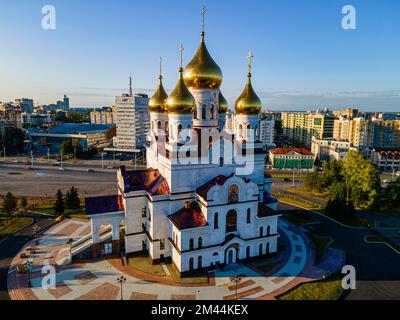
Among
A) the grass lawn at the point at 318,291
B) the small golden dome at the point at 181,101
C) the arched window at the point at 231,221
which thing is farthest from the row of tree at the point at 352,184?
the small golden dome at the point at 181,101

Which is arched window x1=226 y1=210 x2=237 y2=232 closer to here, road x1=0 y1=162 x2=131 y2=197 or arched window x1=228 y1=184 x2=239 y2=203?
arched window x1=228 y1=184 x2=239 y2=203

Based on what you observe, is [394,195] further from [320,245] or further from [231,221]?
[231,221]

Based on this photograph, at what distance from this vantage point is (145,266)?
26.1 m

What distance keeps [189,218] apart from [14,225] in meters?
24.1

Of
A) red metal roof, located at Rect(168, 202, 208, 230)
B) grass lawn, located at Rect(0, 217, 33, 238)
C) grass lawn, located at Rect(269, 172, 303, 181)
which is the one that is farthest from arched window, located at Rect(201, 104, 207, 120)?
grass lawn, located at Rect(269, 172, 303, 181)

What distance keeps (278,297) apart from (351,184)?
29.3 m

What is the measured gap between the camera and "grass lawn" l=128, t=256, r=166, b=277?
25.1m

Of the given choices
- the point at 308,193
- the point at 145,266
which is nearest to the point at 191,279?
the point at 145,266

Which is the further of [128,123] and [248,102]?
[128,123]

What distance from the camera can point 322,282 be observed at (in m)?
24.0

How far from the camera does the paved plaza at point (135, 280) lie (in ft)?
72.3

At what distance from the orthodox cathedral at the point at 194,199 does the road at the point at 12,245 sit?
7.59 metres

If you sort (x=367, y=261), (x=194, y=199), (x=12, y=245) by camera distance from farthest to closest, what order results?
(x=12, y=245), (x=367, y=261), (x=194, y=199)
